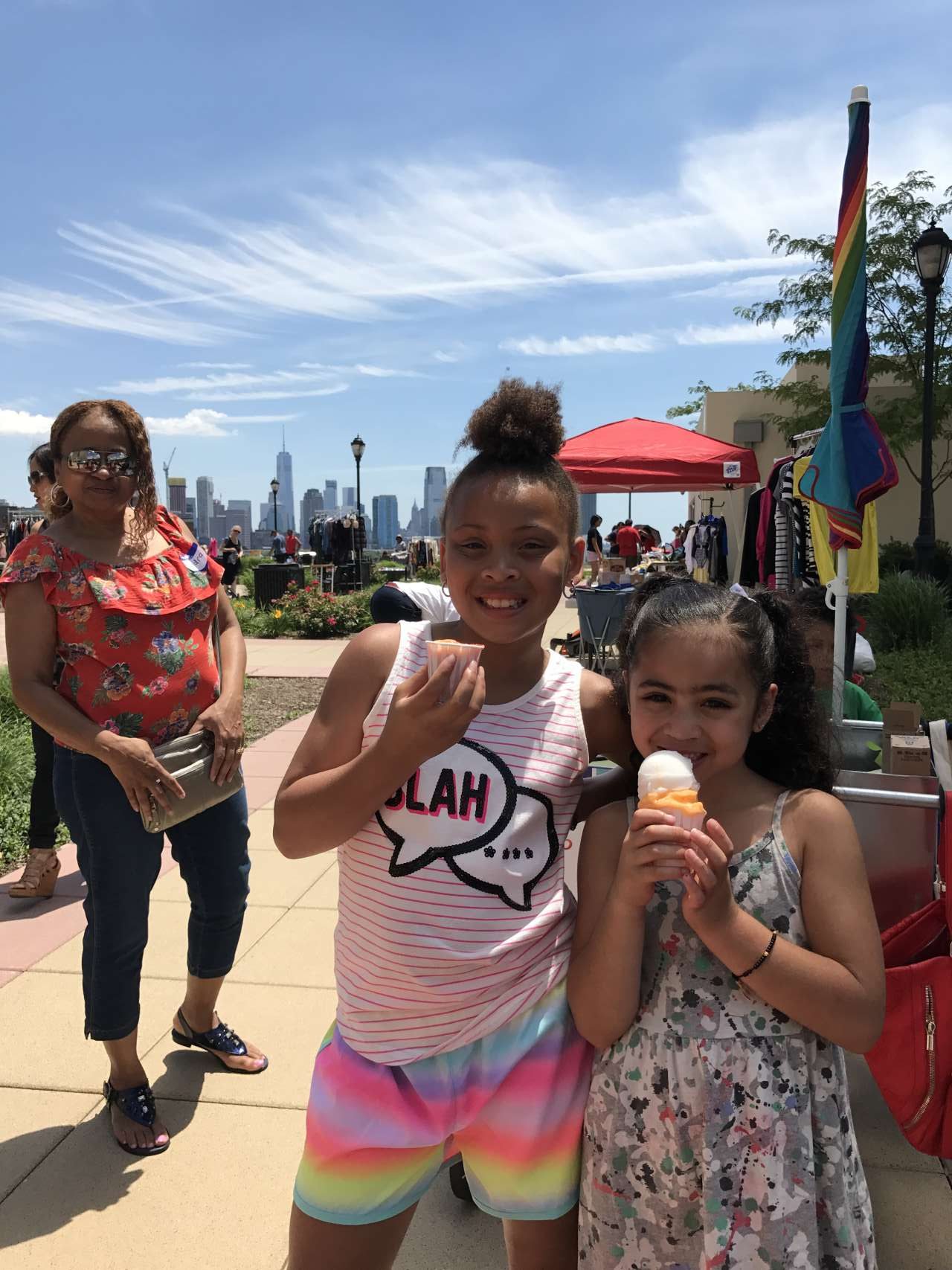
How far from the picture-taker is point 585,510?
29.5 metres

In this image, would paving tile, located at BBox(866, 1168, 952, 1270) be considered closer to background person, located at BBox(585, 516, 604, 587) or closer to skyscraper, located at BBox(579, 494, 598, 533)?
skyscraper, located at BBox(579, 494, 598, 533)

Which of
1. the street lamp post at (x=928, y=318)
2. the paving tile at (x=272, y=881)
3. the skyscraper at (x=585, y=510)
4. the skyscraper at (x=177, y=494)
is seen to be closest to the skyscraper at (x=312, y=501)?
the skyscraper at (x=177, y=494)

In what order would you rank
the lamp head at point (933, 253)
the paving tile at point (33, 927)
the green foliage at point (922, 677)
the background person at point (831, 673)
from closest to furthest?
the background person at point (831, 673) < the paving tile at point (33, 927) < the green foliage at point (922, 677) < the lamp head at point (933, 253)

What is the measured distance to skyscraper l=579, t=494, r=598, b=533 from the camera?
1.88 m

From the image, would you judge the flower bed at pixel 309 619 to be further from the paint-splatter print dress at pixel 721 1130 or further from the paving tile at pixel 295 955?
the paint-splatter print dress at pixel 721 1130

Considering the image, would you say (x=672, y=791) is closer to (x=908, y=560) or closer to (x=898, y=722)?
(x=898, y=722)

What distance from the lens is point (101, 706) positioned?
8.90 feet

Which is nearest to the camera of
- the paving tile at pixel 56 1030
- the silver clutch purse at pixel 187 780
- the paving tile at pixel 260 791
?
the silver clutch purse at pixel 187 780

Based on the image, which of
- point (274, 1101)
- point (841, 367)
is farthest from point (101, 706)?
point (841, 367)

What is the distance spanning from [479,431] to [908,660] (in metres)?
9.51

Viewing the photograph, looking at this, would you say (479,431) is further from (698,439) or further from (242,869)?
(698,439)

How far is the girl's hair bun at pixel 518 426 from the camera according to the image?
177cm

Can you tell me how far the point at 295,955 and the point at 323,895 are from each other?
74 centimetres

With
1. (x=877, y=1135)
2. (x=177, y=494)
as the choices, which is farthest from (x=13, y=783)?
(x=177, y=494)
